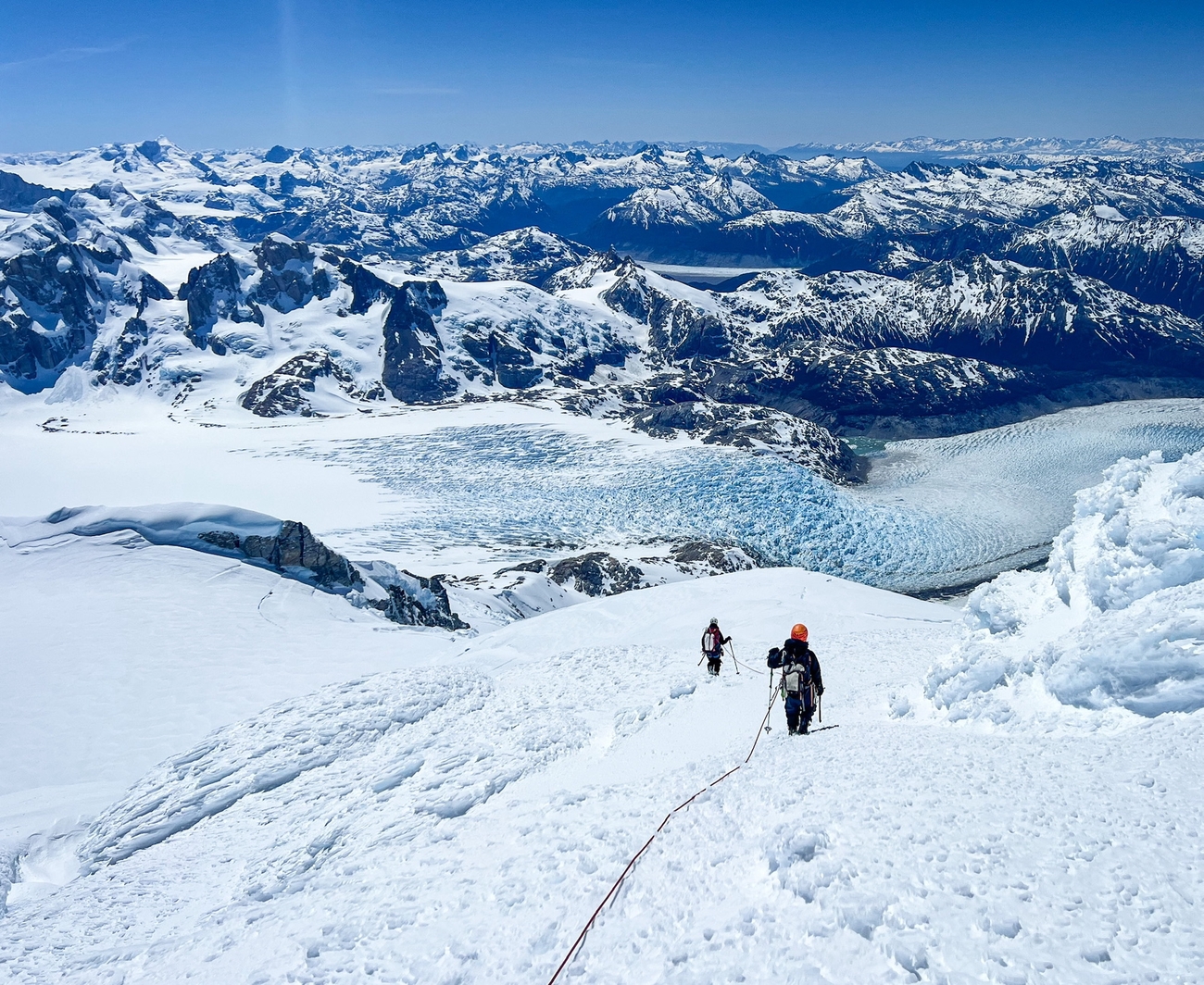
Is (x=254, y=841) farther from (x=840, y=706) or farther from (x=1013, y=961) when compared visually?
(x=1013, y=961)

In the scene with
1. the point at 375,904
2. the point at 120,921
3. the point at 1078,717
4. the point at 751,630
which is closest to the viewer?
the point at 375,904

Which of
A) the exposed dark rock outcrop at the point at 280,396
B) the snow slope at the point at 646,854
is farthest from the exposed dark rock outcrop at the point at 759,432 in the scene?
the snow slope at the point at 646,854

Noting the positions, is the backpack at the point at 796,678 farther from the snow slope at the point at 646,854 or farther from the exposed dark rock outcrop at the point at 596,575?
the exposed dark rock outcrop at the point at 596,575

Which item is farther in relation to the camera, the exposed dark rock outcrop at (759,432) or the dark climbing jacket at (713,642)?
the exposed dark rock outcrop at (759,432)

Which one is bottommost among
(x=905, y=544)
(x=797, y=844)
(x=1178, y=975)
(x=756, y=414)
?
(x=905, y=544)

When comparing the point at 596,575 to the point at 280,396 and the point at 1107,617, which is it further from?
the point at 280,396

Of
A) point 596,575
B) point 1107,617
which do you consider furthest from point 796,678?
point 596,575

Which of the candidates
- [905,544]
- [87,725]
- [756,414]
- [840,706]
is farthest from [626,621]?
[756,414]
